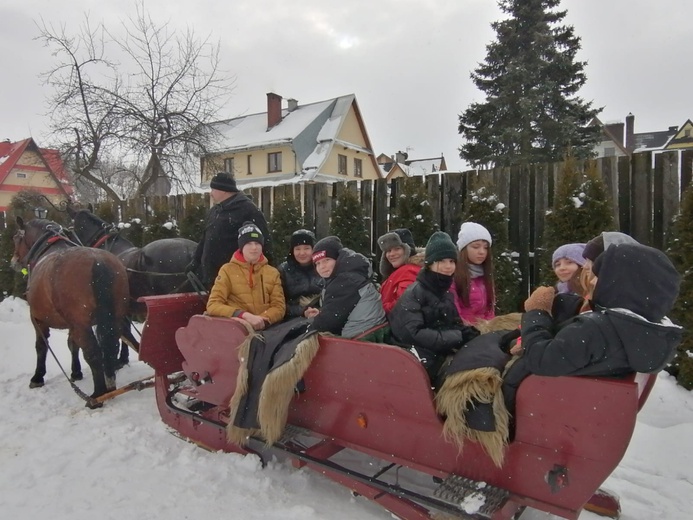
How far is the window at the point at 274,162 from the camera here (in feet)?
71.3

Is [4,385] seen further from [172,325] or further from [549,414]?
[549,414]

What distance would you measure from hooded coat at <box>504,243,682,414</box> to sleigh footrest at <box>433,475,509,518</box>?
64cm

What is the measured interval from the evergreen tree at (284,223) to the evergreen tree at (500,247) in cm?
271

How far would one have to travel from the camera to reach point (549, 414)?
1.85 m

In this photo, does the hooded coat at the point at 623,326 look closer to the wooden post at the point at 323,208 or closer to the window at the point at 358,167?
the wooden post at the point at 323,208

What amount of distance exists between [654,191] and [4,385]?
22.4 feet

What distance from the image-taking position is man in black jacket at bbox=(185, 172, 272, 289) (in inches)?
156

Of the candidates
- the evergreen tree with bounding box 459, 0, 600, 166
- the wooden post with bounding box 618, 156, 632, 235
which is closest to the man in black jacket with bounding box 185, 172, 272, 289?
the wooden post with bounding box 618, 156, 632, 235

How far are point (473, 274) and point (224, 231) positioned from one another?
7.10 feet

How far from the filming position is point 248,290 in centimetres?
338

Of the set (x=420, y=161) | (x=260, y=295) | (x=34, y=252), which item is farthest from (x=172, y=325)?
(x=420, y=161)

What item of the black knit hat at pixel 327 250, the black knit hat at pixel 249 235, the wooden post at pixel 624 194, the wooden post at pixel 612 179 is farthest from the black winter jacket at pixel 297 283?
the wooden post at pixel 624 194

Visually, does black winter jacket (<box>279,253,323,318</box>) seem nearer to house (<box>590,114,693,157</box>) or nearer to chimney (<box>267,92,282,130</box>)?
chimney (<box>267,92,282,130</box>)

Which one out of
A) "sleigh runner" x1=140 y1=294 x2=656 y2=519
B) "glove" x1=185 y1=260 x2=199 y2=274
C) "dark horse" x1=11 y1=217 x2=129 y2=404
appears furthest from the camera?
"glove" x1=185 y1=260 x2=199 y2=274
